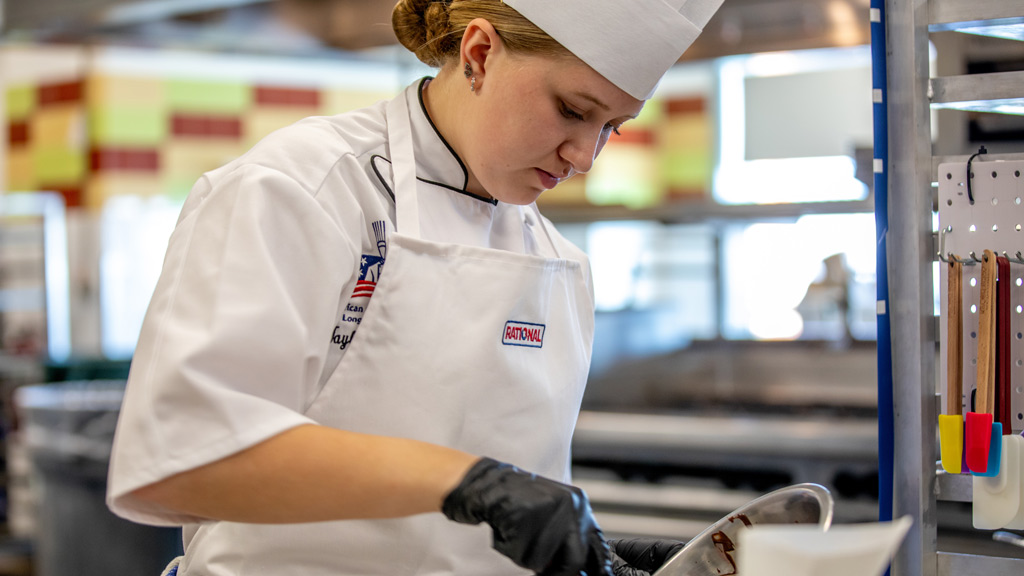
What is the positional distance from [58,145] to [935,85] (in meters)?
4.98

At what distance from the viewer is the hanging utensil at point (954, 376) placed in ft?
3.75

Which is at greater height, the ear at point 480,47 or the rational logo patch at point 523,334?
the ear at point 480,47

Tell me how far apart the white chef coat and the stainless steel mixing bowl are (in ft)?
1.52

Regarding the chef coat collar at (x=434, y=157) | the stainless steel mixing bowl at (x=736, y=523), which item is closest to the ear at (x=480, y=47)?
the chef coat collar at (x=434, y=157)

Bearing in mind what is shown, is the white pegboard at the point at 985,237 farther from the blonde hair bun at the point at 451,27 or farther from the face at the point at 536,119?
the blonde hair bun at the point at 451,27

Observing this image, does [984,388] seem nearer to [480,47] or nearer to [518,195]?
[518,195]

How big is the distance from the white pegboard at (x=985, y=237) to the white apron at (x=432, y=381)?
0.52 metres

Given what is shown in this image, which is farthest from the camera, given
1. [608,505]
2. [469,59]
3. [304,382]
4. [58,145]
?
[58,145]

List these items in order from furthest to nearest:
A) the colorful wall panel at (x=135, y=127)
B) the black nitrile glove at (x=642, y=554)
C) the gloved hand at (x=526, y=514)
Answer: the colorful wall panel at (x=135, y=127) → the black nitrile glove at (x=642, y=554) → the gloved hand at (x=526, y=514)

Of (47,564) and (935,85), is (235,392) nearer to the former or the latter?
(935,85)

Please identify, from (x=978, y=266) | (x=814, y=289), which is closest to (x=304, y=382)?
(x=978, y=266)

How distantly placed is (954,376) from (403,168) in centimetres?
73

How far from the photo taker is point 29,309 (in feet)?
15.1

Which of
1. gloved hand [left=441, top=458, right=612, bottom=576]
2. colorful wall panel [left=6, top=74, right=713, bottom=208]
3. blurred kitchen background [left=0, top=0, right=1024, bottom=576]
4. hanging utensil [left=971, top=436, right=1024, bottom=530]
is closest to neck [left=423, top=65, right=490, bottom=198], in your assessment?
gloved hand [left=441, top=458, right=612, bottom=576]
